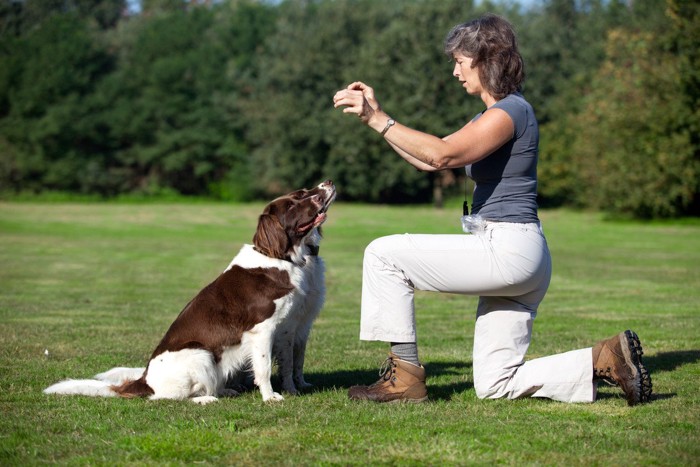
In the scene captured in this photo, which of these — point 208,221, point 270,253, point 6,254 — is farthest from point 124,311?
point 208,221

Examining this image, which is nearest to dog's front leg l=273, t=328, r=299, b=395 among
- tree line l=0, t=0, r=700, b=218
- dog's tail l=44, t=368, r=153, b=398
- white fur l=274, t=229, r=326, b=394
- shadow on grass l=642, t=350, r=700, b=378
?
white fur l=274, t=229, r=326, b=394

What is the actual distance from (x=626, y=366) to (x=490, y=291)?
95 cm

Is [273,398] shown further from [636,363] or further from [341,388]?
[636,363]

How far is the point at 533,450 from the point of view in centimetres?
434

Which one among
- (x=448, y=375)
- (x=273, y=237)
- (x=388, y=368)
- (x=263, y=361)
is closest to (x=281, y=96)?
(x=448, y=375)

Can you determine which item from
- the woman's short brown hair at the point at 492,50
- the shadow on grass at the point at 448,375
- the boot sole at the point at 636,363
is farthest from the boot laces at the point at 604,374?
the woman's short brown hair at the point at 492,50

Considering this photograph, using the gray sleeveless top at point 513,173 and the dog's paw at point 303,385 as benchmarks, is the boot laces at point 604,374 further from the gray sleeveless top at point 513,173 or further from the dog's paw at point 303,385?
the dog's paw at point 303,385

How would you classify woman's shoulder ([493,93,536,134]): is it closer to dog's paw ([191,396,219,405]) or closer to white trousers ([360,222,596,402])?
white trousers ([360,222,596,402])

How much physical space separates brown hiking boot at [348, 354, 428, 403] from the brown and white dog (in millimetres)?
768

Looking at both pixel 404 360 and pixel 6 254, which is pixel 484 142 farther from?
pixel 6 254

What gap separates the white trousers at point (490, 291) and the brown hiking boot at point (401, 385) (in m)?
0.21

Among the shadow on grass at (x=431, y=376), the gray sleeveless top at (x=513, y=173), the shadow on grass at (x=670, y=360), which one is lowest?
the shadow on grass at (x=431, y=376)

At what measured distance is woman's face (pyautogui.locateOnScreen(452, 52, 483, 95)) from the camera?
5.36m

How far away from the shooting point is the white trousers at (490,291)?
522 cm
